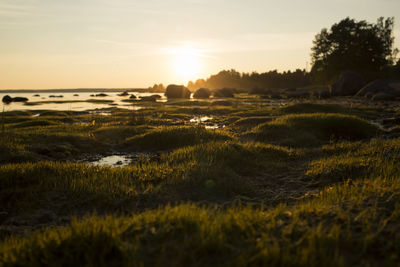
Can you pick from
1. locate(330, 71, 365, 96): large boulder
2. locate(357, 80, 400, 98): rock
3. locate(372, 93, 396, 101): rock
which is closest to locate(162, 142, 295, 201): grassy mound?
locate(372, 93, 396, 101): rock

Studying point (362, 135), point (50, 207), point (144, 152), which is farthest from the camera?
point (362, 135)

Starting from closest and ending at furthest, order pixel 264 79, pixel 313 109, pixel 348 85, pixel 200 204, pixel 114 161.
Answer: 1. pixel 200 204
2. pixel 114 161
3. pixel 313 109
4. pixel 348 85
5. pixel 264 79

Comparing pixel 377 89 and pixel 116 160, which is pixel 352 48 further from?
pixel 116 160

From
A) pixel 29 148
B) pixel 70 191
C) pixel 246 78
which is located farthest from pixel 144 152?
pixel 246 78

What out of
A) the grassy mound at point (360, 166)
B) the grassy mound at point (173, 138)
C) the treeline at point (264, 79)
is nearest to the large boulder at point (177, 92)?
the treeline at point (264, 79)

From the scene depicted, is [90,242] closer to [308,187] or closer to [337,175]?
[308,187]

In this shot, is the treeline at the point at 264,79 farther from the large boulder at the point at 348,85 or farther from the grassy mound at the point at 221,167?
the grassy mound at the point at 221,167

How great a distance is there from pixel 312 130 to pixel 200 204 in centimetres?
972

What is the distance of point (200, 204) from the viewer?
17.5 feet

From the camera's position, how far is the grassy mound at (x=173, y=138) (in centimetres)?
1139

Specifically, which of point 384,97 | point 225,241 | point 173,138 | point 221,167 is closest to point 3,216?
point 225,241

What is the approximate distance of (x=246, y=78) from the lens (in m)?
121

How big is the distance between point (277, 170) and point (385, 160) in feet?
8.75

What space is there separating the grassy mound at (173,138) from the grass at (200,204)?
6cm
